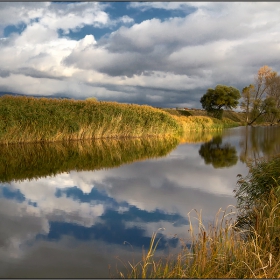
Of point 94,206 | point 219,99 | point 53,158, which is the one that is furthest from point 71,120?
point 219,99

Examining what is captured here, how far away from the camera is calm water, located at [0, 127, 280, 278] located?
13.4ft

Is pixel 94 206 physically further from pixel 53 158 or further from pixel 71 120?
pixel 71 120

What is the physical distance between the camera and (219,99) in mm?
47219

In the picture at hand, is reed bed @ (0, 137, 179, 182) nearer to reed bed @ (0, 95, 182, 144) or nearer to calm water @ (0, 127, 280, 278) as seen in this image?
calm water @ (0, 127, 280, 278)

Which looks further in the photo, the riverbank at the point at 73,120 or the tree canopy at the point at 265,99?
the tree canopy at the point at 265,99

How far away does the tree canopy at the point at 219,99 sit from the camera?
155 feet

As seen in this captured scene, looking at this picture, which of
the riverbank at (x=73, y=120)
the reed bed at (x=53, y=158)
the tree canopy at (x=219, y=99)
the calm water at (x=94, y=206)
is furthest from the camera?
the tree canopy at (x=219, y=99)

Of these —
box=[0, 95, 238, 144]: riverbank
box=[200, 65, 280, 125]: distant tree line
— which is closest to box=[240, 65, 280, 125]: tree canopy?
box=[200, 65, 280, 125]: distant tree line

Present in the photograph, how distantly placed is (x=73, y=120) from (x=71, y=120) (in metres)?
0.22

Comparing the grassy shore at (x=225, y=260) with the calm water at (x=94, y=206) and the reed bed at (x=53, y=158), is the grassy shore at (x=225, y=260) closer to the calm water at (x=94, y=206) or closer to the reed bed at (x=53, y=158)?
the calm water at (x=94, y=206)

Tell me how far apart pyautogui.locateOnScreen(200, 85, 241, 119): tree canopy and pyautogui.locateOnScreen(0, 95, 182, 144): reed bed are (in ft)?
81.3

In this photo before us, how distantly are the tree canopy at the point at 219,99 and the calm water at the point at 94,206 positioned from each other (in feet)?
119

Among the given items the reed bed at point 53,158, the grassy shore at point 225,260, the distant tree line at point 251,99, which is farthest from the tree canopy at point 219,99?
the grassy shore at point 225,260

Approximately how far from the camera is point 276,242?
3.82 meters
